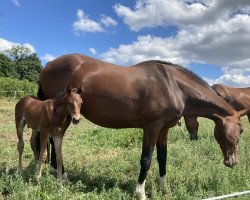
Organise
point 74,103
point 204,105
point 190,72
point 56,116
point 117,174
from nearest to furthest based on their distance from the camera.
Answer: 1. point 74,103
2. point 56,116
3. point 204,105
4. point 190,72
5. point 117,174

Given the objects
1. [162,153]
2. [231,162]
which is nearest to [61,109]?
[162,153]

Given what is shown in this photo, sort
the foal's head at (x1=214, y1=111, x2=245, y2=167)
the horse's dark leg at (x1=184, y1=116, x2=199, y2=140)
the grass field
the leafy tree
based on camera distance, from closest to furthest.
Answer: the grass field < the foal's head at (x1=214, y1=111, x2=245, y2=167) < the horse's dark leg at (x1=184, y1=116, x2=199, y2=140) < the leafy tree

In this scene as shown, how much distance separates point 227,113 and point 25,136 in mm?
7719

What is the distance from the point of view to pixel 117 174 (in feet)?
23.4

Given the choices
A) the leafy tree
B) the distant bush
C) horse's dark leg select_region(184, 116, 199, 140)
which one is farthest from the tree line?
horse's dark leg select_region(184, 116, 199, 140)

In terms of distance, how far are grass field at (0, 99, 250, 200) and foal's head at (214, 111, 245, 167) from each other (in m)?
0.39

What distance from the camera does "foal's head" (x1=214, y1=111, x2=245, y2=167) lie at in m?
6.18

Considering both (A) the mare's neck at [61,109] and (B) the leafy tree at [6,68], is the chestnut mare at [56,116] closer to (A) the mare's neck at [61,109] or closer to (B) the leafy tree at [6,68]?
(A) the mare's neck at [61,109]

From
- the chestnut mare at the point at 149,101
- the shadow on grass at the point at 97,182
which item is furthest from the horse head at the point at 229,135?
the shadow on grass at the point at 97,182

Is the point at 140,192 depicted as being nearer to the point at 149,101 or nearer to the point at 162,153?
the point at 162,153

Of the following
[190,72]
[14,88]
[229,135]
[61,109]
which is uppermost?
[14,88]

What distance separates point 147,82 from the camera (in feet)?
20.1

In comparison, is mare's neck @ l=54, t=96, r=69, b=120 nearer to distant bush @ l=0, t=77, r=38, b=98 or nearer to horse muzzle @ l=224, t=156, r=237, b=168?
horse muzzle @ l=224, t=156, r=237, b=168

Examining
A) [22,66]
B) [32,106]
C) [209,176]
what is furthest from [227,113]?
[22,66]
